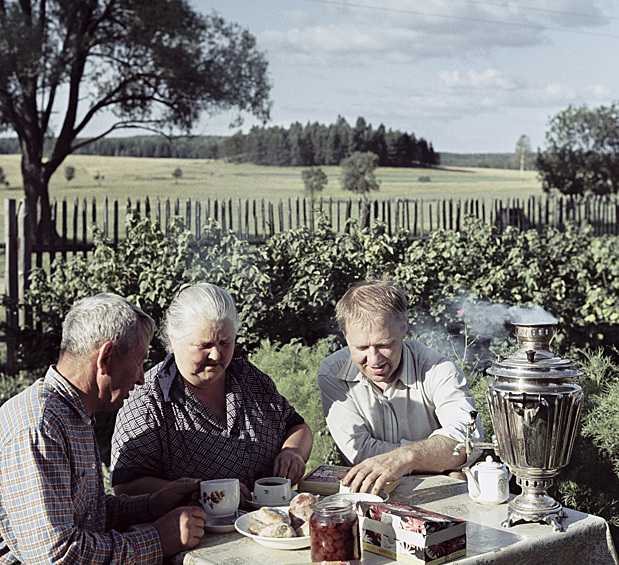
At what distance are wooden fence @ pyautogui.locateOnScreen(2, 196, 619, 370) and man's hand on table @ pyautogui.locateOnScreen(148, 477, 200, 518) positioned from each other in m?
4.07

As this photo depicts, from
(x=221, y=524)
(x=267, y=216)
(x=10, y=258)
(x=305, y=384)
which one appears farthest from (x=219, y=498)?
(x=267, y=216)

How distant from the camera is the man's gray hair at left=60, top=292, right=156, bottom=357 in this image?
194 cm

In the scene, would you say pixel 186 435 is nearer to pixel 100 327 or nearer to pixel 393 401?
pixel 100 327

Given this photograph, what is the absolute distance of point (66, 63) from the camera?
14.5 meters

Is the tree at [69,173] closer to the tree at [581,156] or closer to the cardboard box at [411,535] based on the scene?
the tree at [581,156]

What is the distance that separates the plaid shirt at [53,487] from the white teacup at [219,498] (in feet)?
0.70

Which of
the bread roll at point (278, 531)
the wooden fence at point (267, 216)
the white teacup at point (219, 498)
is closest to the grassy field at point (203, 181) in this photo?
the wooden fence at point (267, 216)

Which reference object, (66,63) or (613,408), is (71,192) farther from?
(613,408)

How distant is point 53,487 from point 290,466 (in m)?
0.96

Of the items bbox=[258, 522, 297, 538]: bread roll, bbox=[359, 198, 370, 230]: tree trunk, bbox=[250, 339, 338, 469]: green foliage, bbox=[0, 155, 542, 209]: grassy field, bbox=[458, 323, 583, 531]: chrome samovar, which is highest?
bbox=[0, 155, 542, 209]: grassy field

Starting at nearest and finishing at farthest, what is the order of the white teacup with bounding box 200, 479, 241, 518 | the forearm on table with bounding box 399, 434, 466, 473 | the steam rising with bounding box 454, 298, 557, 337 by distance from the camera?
1. the white teacup with bounding box 200, 479, 241, 518
2. the forearm on table with bounding box 399, 434, 466, 473
3. the steam rising with bounding box 454, 298, 557, 337

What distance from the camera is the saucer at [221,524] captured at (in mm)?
2061

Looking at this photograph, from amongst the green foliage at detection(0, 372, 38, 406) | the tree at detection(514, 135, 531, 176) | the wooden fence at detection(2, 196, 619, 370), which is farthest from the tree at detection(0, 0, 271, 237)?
the tree at detection(514, 135, 531, 176)

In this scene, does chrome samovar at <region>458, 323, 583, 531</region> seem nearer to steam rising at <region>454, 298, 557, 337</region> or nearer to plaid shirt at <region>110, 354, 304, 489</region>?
plaid shirt at <region>110, 354, 304, 489</region>
